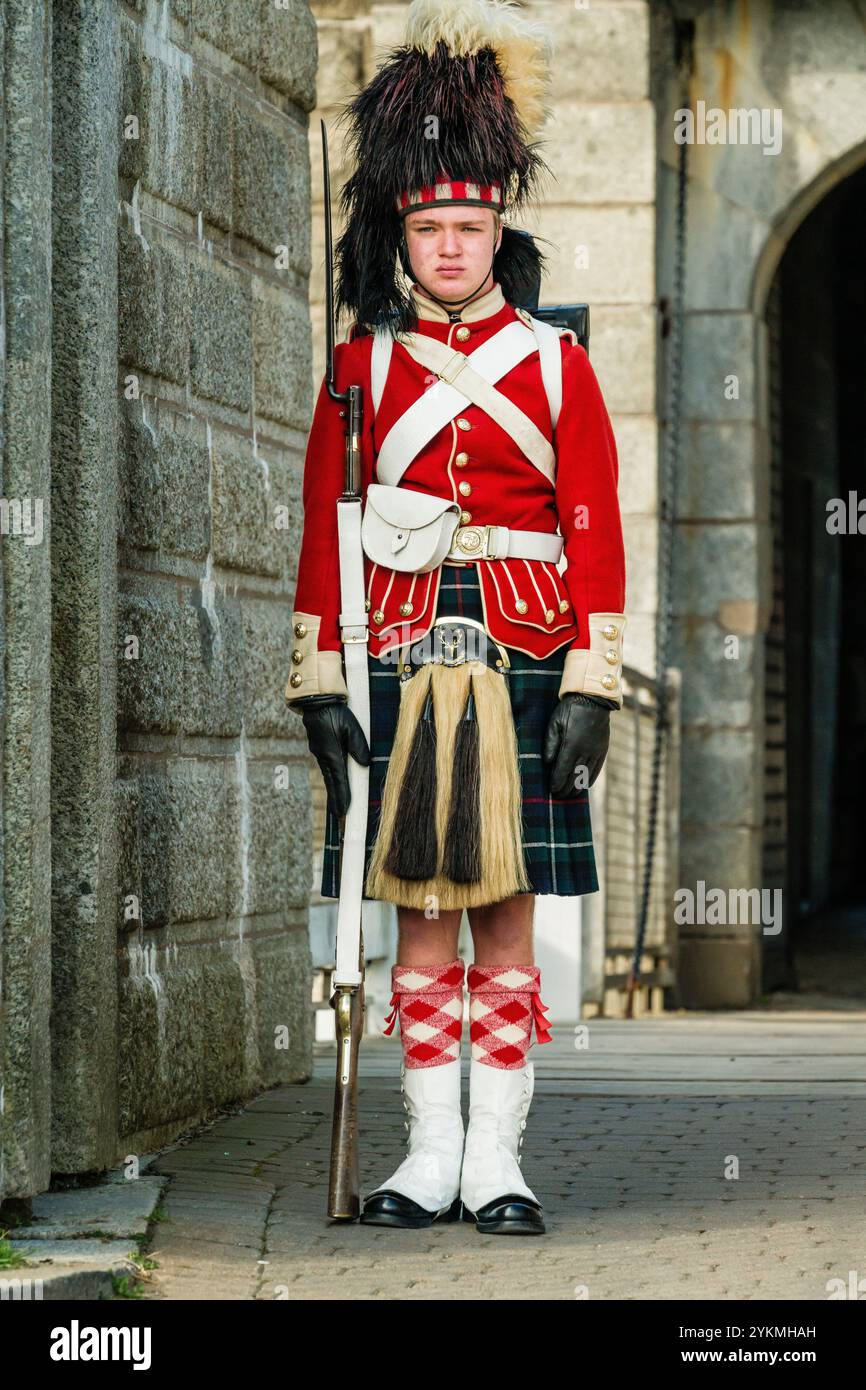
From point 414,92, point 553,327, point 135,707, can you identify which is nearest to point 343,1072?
point 135,707

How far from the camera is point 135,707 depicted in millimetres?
4930

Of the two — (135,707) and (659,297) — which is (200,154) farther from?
(659,297)

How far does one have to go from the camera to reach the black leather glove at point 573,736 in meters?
4.28

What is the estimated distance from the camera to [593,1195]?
15.4 feet

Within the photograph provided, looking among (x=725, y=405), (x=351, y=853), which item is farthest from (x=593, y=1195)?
(x=725, y=405)

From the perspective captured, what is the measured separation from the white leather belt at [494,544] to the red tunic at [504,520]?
0.06 feet

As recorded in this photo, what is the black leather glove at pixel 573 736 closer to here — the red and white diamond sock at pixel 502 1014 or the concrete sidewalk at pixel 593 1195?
the red and white diamond sock at pixel 502 1014

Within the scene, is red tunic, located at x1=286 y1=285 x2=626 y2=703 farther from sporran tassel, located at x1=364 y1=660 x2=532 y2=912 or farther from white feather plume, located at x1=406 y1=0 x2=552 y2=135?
white feather plume, located at x1=406 y1=0 x2=552 y2=135

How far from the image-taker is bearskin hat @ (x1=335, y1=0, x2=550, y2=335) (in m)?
4.41

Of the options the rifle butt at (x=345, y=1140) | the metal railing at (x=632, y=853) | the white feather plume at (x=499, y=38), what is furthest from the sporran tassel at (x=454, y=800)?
the metal railing at (x=632, y=853)

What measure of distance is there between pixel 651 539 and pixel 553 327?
6.63 meters

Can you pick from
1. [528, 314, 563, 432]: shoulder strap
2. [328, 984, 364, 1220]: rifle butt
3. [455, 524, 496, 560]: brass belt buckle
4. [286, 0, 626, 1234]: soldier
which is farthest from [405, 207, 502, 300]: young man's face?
[328, 984, 364, 1220]: rifle butt

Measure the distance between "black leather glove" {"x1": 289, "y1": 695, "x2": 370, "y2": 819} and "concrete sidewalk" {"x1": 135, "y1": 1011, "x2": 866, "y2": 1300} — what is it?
0.82 metres

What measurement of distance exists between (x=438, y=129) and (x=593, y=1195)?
2.14m
